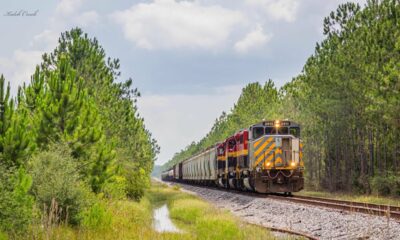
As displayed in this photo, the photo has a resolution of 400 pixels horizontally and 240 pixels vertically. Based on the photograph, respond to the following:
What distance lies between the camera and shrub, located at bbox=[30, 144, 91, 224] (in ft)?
48.8

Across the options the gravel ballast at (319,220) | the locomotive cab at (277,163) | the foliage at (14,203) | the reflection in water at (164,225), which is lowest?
the reflection in water at (164,225)

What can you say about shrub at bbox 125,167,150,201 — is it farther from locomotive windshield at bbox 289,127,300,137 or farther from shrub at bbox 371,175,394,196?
shrub at bbox 371,175,394,196

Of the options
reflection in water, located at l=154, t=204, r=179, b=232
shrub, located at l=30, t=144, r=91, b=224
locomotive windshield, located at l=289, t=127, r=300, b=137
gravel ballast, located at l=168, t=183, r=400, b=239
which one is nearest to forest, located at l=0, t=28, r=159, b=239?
shrub, located at l=30, t=144, r=91, b=224

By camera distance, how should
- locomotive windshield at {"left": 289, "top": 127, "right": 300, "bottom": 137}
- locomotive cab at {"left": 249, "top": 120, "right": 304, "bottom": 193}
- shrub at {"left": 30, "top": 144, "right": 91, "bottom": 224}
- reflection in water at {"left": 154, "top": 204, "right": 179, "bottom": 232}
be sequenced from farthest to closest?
locomotive windshield at {"left": 289, "top": 127, "right": 300, "bottom": 137}, locomotive cab at {"left": 249, "top": 120, "right": 304, "bottom": 193}, reflection in water at {"left": 154, "top": 204, "right": 179, "bottom": 232}, shrub at {"left": 30, "top": 144, "right": 91, "bottom": 224}

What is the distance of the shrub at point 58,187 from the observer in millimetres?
14883

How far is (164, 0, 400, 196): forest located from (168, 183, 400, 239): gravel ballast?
10.3 m

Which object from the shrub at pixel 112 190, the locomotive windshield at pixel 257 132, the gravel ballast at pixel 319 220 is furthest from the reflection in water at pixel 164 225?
the locomotive windshield at pixel 257 132

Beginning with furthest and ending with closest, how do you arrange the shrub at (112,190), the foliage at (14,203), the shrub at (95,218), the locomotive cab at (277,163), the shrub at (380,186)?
1. the shrub at (380,186)
2. the locomotive cab at (277,163)
3. the shrub at (112,190)
4. the shrub at (95,218)
5. the foliage at (14,203)

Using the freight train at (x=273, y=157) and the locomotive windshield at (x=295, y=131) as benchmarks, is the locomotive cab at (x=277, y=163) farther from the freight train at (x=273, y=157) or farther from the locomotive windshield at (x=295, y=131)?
the locomotive windshield at (x=295, y=131)

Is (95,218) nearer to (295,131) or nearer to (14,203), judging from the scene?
(14,203)

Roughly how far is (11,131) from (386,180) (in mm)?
25251

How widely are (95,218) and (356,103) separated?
26.8 m

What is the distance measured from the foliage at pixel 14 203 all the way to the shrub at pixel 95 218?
3113 mm

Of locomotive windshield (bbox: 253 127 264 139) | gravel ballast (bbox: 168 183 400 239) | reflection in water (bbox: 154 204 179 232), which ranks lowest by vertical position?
reflection in water (bbox: 154 204 179 232)
